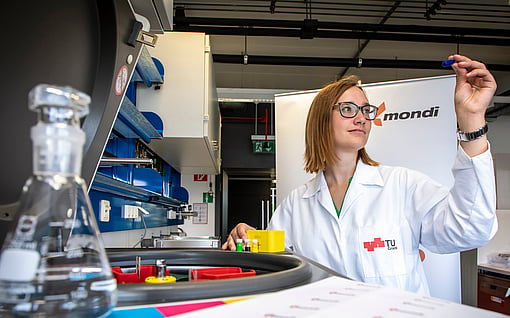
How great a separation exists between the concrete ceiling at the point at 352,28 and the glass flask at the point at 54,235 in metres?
3.89

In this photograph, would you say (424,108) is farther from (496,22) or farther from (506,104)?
(506,104)

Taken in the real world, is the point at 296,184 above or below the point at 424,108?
below

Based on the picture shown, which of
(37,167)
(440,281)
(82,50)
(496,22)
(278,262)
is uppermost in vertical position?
(496,22)

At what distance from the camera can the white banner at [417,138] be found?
2453 millimetres

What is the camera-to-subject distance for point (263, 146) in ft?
20.8

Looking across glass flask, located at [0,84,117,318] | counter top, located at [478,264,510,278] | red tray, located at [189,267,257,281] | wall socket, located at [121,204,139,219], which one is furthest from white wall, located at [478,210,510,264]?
glass flask, located at [0,84,117,318]

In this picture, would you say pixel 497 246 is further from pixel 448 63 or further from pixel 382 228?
pixel 448 63

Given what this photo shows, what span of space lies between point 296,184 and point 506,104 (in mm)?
5023

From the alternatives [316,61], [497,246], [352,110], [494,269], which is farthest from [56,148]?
[497,246]

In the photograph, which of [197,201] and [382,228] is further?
[197,201]

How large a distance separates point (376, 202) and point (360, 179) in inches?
4.4

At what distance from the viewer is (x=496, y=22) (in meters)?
4.47

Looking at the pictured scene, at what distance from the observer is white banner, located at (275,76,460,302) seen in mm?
2453

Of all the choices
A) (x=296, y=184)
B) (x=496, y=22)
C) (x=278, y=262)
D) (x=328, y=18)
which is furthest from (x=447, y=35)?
(x=278, y=262)
